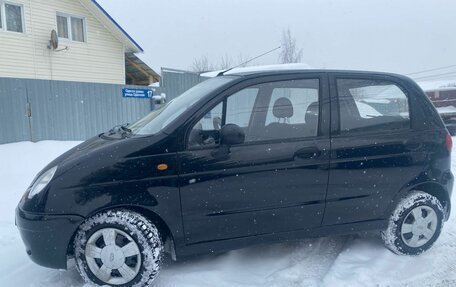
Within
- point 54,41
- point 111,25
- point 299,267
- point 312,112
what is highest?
point 111,25

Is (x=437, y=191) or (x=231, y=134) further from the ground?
(x=231, y=134)

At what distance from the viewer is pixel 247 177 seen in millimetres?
3119

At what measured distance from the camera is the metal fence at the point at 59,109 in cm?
923

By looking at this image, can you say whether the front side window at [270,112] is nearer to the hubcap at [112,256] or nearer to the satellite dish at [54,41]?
the hubcap at [112,256]

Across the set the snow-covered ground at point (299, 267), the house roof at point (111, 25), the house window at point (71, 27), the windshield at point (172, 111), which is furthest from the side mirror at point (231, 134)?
the house window at point (71, 27)

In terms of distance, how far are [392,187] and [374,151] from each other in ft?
1.38

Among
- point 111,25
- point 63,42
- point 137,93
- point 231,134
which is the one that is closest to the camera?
point 231,134

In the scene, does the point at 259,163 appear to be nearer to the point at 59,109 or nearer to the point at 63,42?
the point at 59,109

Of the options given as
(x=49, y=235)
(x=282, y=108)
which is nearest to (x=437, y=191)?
(x=282, y=108)

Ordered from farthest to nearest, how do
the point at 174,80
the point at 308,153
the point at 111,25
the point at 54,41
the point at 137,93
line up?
1. the point at 111,25
2. the point at 54,41
3. the point at 174,80
4. the point at 137,93
5. the point at 308,153

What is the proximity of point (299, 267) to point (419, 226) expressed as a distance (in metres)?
1.32

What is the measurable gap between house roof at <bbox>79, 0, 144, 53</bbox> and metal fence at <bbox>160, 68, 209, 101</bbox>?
4.26 m

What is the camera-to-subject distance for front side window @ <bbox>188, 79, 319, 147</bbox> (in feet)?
10.5

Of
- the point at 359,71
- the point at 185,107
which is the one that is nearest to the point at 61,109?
the point at 185,107
